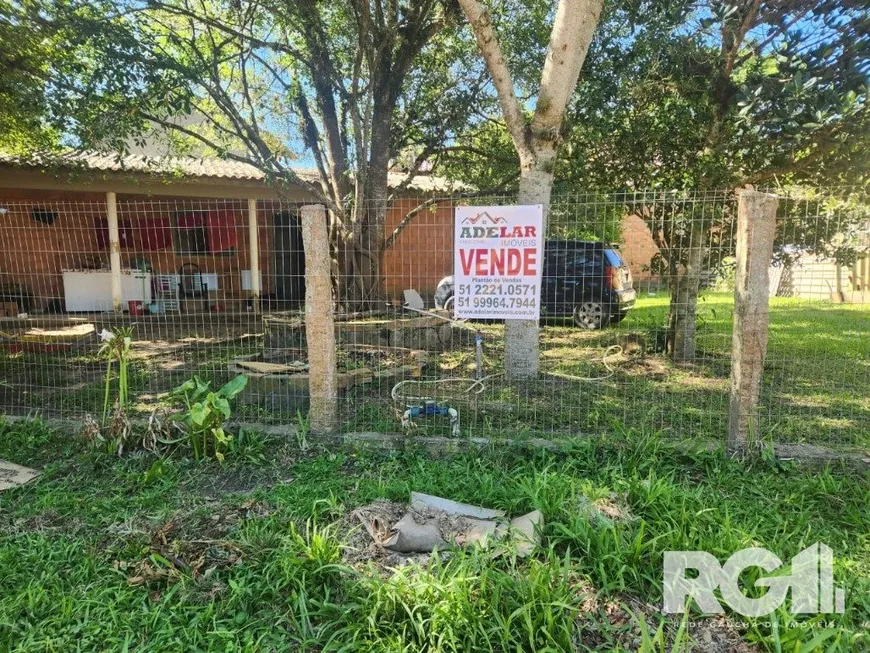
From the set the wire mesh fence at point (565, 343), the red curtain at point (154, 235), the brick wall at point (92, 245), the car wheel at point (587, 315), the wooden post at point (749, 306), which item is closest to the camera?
the wooden post at point (749, 306)

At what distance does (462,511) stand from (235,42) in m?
7.66

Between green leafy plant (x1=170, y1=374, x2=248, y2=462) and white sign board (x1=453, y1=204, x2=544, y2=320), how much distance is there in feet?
6.15

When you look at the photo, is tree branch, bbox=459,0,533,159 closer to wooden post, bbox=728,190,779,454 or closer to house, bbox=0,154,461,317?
wooden post, bbox=728,190,779,454

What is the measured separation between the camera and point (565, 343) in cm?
800

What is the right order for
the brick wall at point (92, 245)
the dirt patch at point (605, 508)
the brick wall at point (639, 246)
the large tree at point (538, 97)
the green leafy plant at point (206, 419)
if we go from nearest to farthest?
the dirt patch at point (605, 508)
the green leafy plant at point (206, 419)
the large tree at point (538, 97)
the brick wall at point (639, 246)
the brick wall at point (92, 245)

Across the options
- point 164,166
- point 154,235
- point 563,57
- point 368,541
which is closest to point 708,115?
point 563,57

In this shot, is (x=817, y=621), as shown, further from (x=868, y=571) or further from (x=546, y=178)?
(x=546, y=178)

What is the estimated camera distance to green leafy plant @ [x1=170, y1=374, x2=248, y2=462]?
3.84 m

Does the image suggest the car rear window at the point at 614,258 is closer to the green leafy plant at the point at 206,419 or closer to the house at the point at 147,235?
the house at the point at 147,235

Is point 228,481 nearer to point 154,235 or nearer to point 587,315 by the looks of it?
point 587,315

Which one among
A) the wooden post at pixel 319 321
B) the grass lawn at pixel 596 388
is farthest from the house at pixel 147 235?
the wooden post at pixel 319 321

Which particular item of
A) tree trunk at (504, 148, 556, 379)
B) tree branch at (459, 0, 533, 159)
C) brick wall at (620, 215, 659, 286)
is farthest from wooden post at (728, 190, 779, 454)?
brick wall at (620, 215, 659, 286)

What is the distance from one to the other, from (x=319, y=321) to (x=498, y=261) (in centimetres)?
146

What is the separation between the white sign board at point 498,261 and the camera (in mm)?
3961
